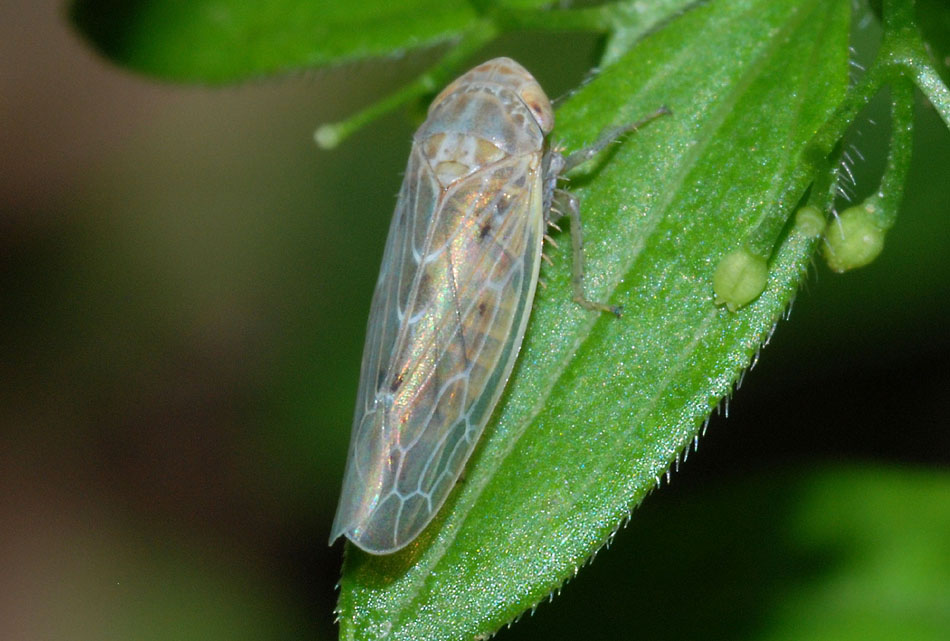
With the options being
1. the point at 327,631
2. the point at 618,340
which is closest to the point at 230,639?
the point at 327,631

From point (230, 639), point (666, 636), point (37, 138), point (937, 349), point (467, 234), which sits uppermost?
point (467, 234)

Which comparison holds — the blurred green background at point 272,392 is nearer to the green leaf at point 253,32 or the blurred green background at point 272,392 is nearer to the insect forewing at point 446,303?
the green leaf at point 253,32

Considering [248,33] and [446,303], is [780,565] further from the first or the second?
[248,33]

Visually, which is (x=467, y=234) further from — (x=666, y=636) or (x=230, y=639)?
(x=230, y=639)

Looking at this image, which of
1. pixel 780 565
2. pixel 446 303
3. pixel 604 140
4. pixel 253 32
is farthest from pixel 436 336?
pixel 780 565

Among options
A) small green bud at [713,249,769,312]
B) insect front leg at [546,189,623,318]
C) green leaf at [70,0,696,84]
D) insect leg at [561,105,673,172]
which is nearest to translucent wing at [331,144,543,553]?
insect front leg at [546,189,623,318]

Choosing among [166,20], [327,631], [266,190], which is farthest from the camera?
[266,190]

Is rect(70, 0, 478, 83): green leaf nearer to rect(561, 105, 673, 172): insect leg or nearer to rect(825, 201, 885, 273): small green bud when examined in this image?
rect(561, 105, 673, 172): insect leg
